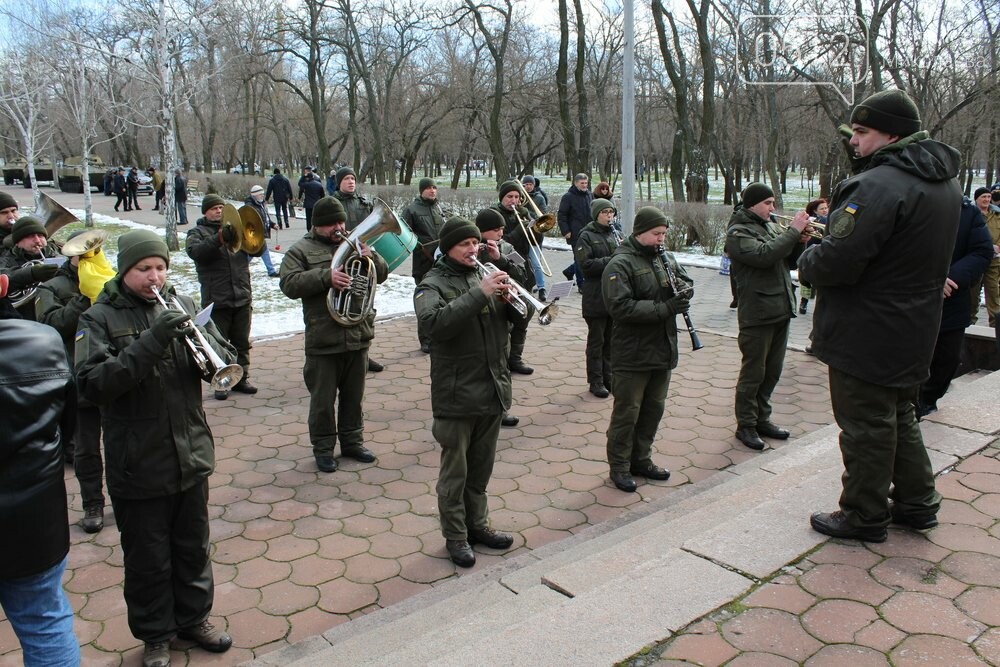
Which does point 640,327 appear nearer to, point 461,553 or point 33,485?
point 461,553

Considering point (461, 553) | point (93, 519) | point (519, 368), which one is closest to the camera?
point (461, 553)

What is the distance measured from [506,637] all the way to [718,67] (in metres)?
36.1

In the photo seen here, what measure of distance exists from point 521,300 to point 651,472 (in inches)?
71.8

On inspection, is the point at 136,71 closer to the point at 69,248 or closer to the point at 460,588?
the point at 69,248

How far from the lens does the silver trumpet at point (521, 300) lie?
12.7 ft

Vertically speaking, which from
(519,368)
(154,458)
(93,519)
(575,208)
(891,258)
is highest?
(575,208)

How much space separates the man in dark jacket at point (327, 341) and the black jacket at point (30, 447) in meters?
2.72

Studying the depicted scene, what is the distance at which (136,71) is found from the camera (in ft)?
54.9

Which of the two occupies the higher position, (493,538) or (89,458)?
(89,458)

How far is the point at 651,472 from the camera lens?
5.05m

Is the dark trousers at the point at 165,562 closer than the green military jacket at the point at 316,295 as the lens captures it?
Yes

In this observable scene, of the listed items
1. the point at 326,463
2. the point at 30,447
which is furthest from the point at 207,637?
the point at 326,463

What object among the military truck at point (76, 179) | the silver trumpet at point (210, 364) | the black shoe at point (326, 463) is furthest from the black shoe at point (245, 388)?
the military truck at point (76, 179)

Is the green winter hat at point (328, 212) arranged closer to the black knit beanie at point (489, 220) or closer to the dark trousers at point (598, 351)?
the black knit beanie at point (489, 220)
